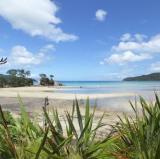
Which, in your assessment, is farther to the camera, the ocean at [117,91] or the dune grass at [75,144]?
the ocean at [117,91]

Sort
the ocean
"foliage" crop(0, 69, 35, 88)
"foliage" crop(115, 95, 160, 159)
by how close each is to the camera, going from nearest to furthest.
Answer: "foliage" crop(115, 95, 160, 159)
the ocean
"foliage" crop(0, 69, 35, 88)

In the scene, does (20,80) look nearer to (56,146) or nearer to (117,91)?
(117,91)

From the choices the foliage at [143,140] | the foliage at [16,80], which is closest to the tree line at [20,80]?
the foliage at [16,80]

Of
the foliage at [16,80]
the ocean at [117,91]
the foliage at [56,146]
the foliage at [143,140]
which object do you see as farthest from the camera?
the foliage at [16,80]

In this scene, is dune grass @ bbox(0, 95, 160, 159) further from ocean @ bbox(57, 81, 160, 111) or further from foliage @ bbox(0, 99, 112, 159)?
ocean @ bbox(57, 81, 160, 111)

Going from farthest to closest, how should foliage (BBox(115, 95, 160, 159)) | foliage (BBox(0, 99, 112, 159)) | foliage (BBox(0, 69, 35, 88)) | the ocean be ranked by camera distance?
foliage (BBox(0, 69, 35, 88))
the ocean
foliage (BBox(115, 95, 160, 159))
foliage (BBox(0, 99, 112, 159))

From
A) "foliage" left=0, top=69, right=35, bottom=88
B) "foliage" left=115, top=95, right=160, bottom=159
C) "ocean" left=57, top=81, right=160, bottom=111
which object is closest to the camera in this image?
"foliage" left=115, top=95, right=160, bottom=159

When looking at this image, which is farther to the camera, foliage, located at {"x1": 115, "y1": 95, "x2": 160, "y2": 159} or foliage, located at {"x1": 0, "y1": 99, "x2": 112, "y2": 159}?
foliage, located at {"x1": 115, "y1": 95, "x2": 160, "y2": 159}

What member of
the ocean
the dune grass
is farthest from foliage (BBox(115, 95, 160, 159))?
the ocean

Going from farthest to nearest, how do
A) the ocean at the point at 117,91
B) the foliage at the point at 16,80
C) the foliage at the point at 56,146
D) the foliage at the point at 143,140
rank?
1. the foliage at the point at 16,80
2. the ocean at the point at 117,91
3. the foliage at the point at 143,140
4. the foliage at the point at 56,146

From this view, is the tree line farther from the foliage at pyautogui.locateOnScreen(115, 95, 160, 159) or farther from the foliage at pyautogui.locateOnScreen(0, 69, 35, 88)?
the foliage at pyautogui.locateOnScreen(115, 95, 160, 159)

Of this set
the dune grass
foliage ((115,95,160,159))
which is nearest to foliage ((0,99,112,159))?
the dune grass

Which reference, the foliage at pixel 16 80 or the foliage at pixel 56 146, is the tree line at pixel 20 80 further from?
the foliage at pixel 56 146

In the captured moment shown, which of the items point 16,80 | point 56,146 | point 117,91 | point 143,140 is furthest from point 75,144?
point 16,80
